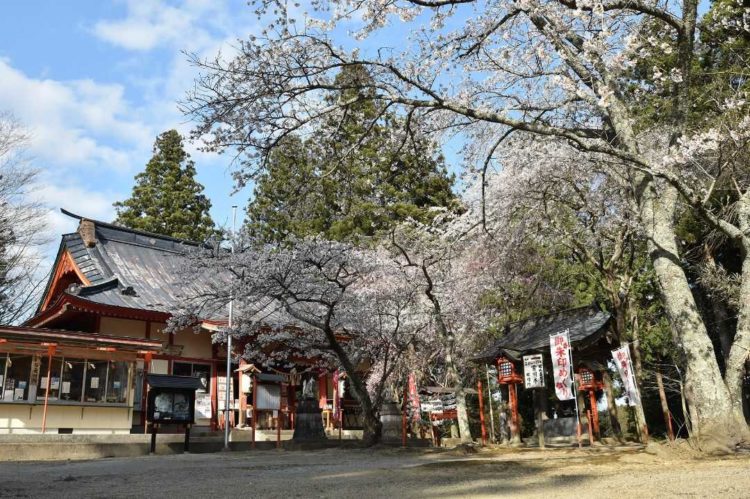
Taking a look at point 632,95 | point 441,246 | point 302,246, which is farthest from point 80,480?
point 632,95

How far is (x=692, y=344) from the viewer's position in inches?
320

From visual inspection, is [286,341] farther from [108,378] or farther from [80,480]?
[80,480]

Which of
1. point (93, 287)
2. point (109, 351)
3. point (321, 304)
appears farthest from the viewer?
point (93, 287)

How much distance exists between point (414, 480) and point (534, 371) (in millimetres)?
7728

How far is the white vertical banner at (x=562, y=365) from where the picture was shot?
11969mm

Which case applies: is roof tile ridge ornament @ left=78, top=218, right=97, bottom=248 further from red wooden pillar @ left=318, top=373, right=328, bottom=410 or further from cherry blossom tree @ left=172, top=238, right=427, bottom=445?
red wooden pillar @ left=318, top=373, right=328, bottom=410

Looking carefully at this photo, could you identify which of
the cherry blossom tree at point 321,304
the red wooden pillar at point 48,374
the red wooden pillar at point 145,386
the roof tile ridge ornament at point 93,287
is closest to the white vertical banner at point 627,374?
the cherry blossom tree at point 321,304

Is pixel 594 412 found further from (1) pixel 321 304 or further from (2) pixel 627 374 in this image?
(1) pixel 321 304

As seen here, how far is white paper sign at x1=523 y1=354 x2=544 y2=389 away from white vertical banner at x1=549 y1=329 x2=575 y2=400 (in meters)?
0.84

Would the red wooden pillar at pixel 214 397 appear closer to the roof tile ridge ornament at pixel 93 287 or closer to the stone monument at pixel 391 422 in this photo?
the roof tile ridge ornament at pixel 93 287

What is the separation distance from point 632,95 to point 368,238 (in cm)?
1046

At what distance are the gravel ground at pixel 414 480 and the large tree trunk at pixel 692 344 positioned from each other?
25.5 inches

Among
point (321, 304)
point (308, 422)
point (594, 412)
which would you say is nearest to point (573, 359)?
point (594, 412)

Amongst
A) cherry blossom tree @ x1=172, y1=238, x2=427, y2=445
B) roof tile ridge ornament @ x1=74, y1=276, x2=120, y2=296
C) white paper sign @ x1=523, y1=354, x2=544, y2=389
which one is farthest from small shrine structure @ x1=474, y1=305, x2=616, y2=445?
roof tile ridge ornament @ x1=74, y1=276, x2=120, y2=296
